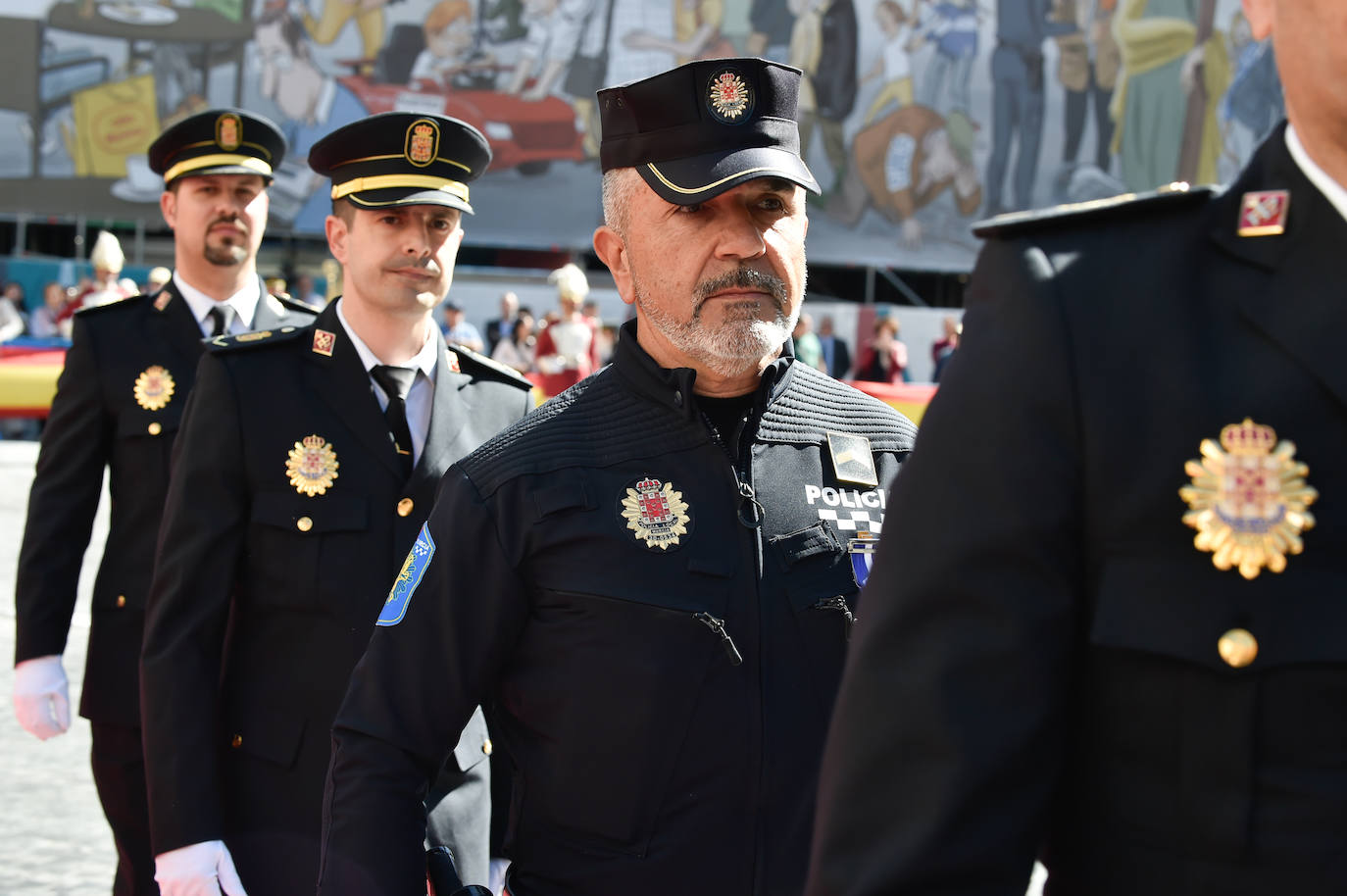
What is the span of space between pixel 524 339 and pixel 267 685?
12928 millimetres

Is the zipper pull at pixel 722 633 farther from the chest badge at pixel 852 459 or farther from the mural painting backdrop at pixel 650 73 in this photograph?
the mural painting backdrop at pixel 650 73

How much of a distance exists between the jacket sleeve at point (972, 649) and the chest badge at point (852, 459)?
1.10m

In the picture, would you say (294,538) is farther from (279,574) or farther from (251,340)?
(251,340)

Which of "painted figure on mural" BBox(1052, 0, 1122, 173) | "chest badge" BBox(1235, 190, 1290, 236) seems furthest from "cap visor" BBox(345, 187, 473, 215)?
"painted figure on mural" BBox(1052, 0, 1122, 173)

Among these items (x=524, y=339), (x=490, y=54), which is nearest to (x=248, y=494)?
(x=524, y=339)

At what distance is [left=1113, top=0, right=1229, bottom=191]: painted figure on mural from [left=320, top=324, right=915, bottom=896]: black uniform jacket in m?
27.4

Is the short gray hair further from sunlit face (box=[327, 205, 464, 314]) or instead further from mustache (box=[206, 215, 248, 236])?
mustache (box=[206, 215, 248, 236])

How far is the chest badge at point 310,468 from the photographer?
3037mm

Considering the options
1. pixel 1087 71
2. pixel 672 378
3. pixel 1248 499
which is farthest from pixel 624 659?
pixel 1087 71

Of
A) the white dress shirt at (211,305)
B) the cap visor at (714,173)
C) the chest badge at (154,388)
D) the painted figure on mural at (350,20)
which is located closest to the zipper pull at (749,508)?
the cap visor at (714,173)

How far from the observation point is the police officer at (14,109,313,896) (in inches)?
148

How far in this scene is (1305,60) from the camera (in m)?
1.12

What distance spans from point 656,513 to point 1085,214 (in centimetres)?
103

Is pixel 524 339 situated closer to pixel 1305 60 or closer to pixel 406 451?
pixel 406 451
